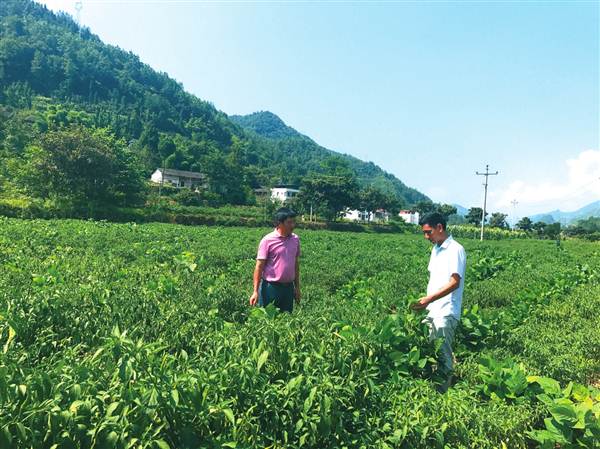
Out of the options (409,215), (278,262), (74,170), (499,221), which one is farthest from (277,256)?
(409,215)

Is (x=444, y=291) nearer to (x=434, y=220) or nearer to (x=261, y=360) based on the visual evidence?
(x=434, y=220)

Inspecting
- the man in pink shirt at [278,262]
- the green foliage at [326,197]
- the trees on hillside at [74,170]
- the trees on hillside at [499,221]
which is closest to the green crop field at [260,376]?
the man in pink shirt at [278,262]

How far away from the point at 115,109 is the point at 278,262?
12107 cm

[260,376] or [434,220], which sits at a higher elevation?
[434,220]

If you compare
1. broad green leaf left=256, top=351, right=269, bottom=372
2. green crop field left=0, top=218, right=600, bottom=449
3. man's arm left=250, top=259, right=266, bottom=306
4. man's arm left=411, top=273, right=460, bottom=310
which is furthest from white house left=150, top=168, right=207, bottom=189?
broad green leaf left=256, top=351, right=269, bottom=372

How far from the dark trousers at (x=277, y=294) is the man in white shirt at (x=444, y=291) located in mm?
1647

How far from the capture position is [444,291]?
411 centimetres

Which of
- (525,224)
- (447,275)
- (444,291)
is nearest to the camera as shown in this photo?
(444,291)

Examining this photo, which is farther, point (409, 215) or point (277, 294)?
point (409, 215)

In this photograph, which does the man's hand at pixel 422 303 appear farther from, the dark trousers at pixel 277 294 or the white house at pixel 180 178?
the white house at pixel 180 178

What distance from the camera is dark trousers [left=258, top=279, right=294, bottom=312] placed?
203 inches

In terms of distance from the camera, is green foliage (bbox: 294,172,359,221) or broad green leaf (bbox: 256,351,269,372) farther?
green foliage (bbox: 294,172,359,221)

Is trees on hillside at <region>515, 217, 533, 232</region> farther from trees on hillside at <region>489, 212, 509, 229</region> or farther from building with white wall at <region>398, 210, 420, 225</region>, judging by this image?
building with white wall at <region>398, 210, 420, 225</region>

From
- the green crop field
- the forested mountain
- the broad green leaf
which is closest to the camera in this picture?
the green crop field
